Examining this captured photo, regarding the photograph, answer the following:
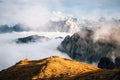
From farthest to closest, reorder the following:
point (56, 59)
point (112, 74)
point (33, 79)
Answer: point (56, 59)
point (33, 79)
point (112, 74)

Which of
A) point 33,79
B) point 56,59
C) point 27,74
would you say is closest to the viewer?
point 33,79

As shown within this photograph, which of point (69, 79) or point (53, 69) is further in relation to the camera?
point (53, 69)

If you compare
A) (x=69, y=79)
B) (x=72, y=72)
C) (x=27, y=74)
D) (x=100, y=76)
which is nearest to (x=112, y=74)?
(x=100, y=76)

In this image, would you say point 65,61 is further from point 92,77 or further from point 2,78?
point 92,77

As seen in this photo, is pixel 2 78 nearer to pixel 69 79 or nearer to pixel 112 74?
pixel 69 79

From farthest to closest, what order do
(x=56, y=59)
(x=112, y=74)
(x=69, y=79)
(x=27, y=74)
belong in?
(x=56, y=59)
(x=27, y=74)
(x=69, y=79)
(x=112, y=74)

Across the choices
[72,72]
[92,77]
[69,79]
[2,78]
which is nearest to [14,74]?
[2,78]

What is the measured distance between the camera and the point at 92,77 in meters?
127

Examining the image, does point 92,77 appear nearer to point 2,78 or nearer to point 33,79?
point 33,79

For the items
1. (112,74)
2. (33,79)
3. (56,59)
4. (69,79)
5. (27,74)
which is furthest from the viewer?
(56,59)

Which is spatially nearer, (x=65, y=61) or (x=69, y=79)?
(x=69, y=79)

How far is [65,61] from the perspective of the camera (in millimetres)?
178000

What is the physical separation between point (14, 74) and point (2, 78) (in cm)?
576

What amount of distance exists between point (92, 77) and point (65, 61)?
171 ft
